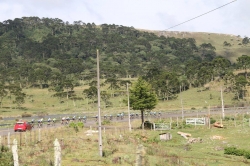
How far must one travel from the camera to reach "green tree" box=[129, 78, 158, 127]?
39656 millimetres

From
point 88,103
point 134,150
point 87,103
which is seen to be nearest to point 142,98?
point 134,150

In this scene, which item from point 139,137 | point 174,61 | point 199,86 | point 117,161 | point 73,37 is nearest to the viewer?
point 117,161

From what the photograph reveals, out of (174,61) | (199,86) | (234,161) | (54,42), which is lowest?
(234,161)

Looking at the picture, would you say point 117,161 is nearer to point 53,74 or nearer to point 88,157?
point 88,157

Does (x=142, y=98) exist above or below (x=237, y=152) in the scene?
above

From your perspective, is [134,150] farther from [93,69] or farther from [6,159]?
[93,69]

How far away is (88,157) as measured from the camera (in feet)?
71.2

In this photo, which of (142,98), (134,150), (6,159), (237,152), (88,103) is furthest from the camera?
(88,103)

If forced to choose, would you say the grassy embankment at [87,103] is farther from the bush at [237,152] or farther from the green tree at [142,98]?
the bush at [237,152]

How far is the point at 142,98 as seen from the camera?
132 feet

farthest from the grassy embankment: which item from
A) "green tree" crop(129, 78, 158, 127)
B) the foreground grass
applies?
the foreground grass

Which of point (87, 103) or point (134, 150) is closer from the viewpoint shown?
point (134, 150)

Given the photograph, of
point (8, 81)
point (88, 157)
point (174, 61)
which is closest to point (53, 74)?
point (8, 81)

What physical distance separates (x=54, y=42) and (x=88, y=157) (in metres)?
169
